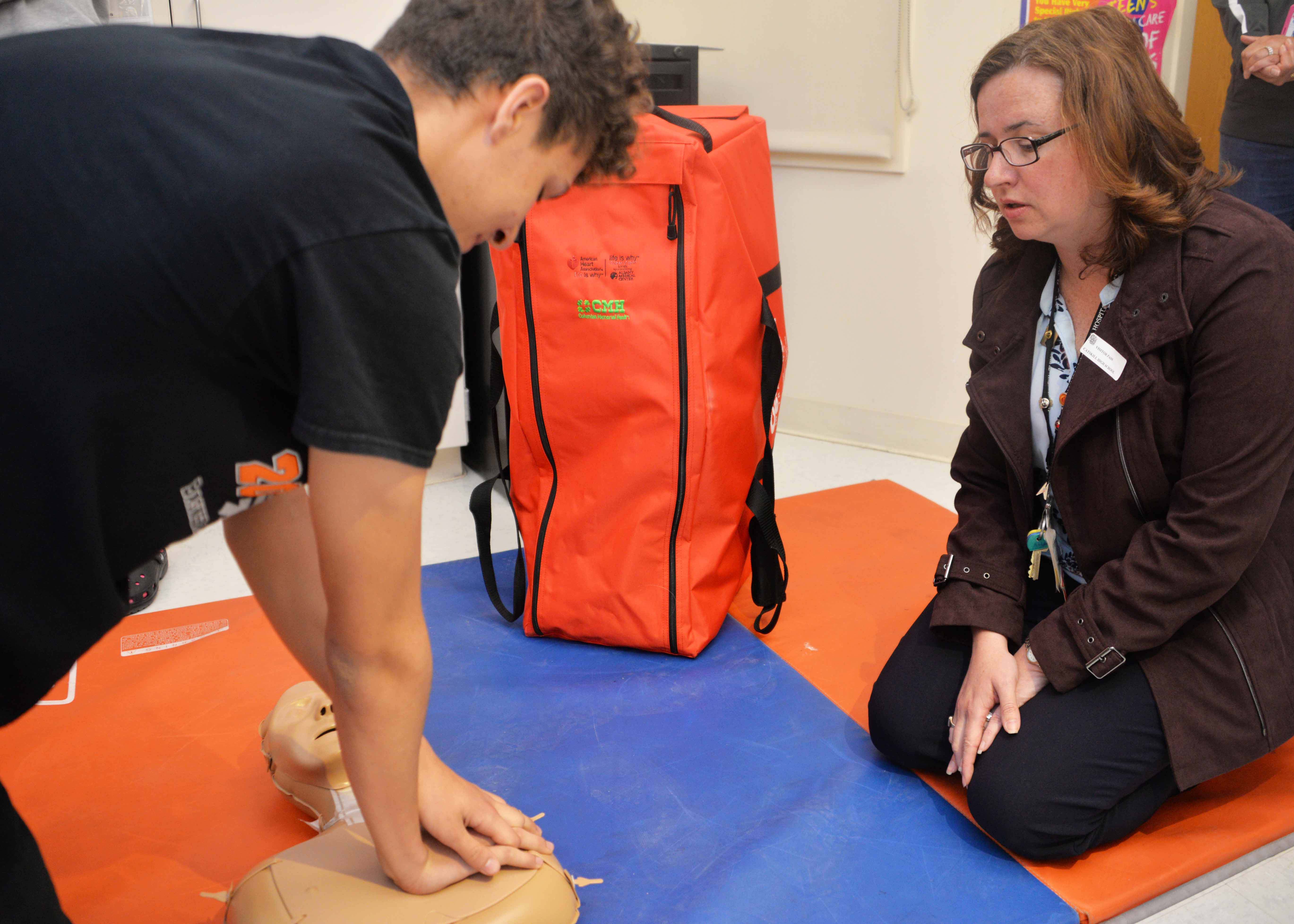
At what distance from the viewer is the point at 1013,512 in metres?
1.47

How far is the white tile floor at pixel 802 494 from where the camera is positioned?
1.21 m

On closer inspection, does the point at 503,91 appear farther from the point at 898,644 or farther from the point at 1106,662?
the point at 898,644

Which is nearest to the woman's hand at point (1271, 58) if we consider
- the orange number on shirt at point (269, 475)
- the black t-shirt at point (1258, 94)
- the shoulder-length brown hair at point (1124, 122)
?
the black t-shirt at point (1258, 94)

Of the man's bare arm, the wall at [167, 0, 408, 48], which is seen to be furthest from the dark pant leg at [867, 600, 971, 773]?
the wall at [167, 0, 408, 48]

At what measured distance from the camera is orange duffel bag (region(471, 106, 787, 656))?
1609mm

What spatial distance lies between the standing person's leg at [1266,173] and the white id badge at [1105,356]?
1020mm

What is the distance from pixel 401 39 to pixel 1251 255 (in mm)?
974

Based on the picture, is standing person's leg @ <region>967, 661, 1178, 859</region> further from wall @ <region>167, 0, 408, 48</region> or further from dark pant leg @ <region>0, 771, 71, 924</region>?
wall @ <region>167, 0, 408, 48</region>

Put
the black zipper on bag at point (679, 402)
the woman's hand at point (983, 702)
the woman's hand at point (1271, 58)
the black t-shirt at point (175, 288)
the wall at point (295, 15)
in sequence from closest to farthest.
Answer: the black t-shirt at point (175, 288), the woman's hand at point (983, 702), the black zipper on bag at point (679, 402), the woman's hand at point (1271, 58), the wall at point (295, 15)

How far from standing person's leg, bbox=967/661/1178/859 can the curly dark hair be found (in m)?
0.91

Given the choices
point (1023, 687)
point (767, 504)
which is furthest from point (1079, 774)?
point (767, 504)

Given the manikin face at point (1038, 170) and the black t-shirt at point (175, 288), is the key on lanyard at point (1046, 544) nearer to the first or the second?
the manikin face at point (1038, 170)

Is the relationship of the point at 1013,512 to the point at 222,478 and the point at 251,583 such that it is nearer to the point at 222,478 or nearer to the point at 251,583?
the point at 251,583

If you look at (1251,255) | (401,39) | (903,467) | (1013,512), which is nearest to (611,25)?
(401,39)
